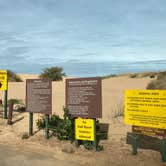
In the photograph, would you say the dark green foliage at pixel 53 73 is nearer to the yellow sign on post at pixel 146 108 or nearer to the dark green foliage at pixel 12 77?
the dark green foliage at pixel 12 77

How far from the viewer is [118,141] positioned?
37.4ft

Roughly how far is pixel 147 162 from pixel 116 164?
68cm

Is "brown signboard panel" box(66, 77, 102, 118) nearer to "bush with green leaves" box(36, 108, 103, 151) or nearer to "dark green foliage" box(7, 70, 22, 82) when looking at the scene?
"bush with green leaves" box(36, 108, 103, 151)

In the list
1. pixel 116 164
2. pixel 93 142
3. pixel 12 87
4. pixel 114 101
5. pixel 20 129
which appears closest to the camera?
pixel 116 164

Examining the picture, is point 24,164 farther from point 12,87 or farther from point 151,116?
point 12,87

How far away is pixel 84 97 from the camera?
35.5ft

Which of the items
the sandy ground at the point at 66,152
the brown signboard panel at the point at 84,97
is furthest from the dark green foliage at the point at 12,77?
the brown signboard panel at the point at 84,97

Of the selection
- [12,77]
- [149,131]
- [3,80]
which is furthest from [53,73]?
[149,131]

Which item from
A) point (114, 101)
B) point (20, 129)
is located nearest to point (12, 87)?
point (114, 101)

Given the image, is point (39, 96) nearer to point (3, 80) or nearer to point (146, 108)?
point (146, 108)

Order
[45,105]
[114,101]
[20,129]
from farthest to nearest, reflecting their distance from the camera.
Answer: [114,101]
[20,129]
[45,105]

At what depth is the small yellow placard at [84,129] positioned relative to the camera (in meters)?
10.7

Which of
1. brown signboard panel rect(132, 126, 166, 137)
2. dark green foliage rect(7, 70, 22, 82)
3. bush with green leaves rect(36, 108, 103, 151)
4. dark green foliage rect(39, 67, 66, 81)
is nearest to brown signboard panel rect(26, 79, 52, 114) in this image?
bush with green leaves rect(36, 108, 103, 151)

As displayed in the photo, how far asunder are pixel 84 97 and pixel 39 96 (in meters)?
2.04
